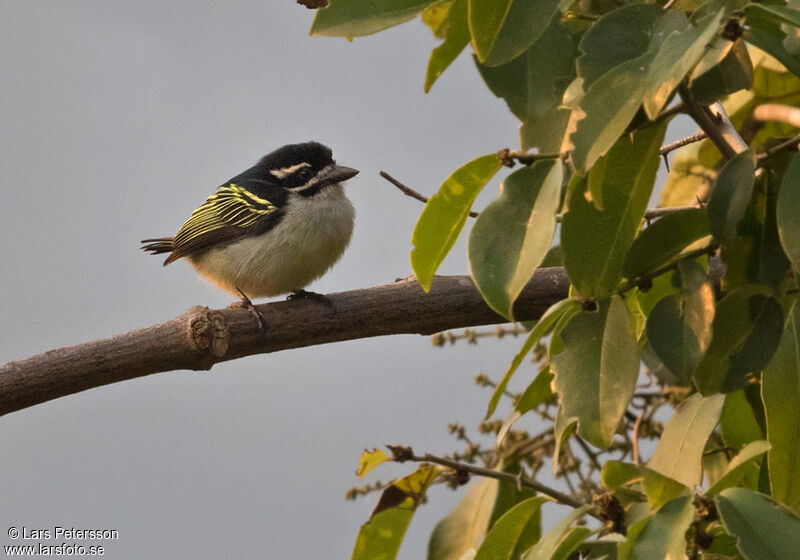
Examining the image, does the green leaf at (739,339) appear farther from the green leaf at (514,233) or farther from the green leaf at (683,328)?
the green leaf at (514,233)

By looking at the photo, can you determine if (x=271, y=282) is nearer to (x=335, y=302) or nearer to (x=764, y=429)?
(x=335, y=302)

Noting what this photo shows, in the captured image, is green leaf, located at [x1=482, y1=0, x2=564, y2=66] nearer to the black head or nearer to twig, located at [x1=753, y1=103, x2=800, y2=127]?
twig, located at [x1=753, y1=103, x2=800, y2=127]

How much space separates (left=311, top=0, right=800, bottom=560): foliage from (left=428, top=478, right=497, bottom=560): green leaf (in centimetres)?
15

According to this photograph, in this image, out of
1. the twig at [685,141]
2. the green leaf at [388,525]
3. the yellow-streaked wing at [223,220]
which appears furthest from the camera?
the yellow-streaked wing at [223,220]

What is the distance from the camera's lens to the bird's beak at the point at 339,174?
398cm

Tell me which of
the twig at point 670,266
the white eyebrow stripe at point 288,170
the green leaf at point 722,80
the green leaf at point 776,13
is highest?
the white eyebrow stripe at point 288,170

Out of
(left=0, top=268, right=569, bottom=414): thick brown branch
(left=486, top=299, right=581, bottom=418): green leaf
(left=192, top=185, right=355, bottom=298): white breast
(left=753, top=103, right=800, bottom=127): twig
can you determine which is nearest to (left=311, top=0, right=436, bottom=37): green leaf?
(left=486, top=299, right=581, bottom=418): green leaf

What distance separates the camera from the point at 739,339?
144 cm

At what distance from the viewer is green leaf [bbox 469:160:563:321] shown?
129 cm

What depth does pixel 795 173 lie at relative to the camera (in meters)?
1.31

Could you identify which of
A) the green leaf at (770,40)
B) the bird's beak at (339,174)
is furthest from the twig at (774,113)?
the bird's beak at (339,174)

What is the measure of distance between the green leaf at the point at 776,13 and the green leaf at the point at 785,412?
1.67 feet

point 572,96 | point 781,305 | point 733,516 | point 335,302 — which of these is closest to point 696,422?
point 781,305

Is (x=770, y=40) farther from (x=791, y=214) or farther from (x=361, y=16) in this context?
(x=361, y=16)
